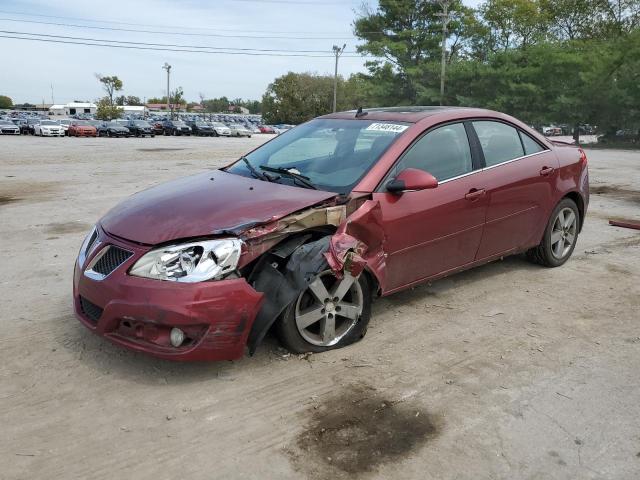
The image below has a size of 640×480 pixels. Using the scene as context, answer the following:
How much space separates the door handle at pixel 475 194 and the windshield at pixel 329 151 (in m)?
0.71

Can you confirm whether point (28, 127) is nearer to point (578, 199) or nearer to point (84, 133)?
point (84, 133)

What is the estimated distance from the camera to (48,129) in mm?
42562

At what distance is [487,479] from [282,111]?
8995cm

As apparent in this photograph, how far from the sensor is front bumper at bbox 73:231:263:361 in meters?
3.08

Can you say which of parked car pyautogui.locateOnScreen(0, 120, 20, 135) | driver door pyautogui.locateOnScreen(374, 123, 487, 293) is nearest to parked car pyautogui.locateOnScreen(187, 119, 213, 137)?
parked car pyautogui.locateOnScreen(0, 120, 20, 135)

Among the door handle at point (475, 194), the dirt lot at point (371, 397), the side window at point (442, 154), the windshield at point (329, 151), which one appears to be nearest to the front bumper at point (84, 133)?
the dirt lot at point (371, 397)

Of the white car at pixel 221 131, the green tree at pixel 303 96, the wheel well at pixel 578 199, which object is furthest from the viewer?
the green tree at pixel 303 96

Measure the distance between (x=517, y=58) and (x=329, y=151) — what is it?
40.0m

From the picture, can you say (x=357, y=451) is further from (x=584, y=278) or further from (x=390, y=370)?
(x=584, y=278)

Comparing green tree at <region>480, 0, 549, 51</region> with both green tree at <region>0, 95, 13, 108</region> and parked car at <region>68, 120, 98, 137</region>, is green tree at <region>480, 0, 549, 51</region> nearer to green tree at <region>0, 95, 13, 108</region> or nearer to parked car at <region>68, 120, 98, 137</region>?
parked car at <region>68, 120, 98, 137</region>

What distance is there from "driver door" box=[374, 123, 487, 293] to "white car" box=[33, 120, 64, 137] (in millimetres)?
44038

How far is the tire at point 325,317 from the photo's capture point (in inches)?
137

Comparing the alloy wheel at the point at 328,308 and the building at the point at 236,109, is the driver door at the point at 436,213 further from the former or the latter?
the building at the point at 236,109

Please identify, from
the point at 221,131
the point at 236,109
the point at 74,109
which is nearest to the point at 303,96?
the point at 221,131
